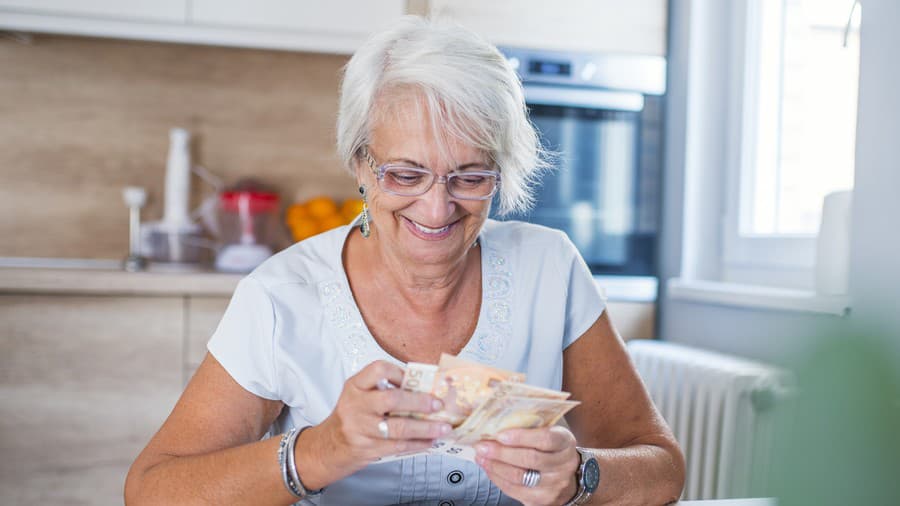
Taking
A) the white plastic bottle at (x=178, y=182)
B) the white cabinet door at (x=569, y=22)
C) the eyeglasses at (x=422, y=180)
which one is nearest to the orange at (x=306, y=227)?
the white plastic bottle at (x=178, y=182)

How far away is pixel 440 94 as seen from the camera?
4.07ft

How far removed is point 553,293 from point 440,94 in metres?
0.43

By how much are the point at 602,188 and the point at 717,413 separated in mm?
936

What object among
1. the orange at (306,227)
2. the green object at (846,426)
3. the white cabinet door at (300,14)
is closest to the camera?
the green object at (846,426)

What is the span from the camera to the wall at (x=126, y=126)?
110 inches

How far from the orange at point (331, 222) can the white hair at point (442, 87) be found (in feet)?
4.45

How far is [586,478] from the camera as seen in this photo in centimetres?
110

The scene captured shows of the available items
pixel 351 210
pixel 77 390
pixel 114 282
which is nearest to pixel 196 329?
pixel 114 282

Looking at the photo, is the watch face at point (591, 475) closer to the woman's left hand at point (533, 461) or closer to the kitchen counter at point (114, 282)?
the woman's left hand at point (533, 461)

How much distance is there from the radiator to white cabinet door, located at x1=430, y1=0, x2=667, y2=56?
3.42 ft

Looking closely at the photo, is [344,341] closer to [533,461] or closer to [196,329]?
[533,461]

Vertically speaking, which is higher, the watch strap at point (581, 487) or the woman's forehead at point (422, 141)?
the woman's forehead at point (422, 141)

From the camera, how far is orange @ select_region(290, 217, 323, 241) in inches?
108

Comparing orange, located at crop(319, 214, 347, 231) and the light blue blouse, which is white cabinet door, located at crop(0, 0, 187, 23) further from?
the light blue blouse
